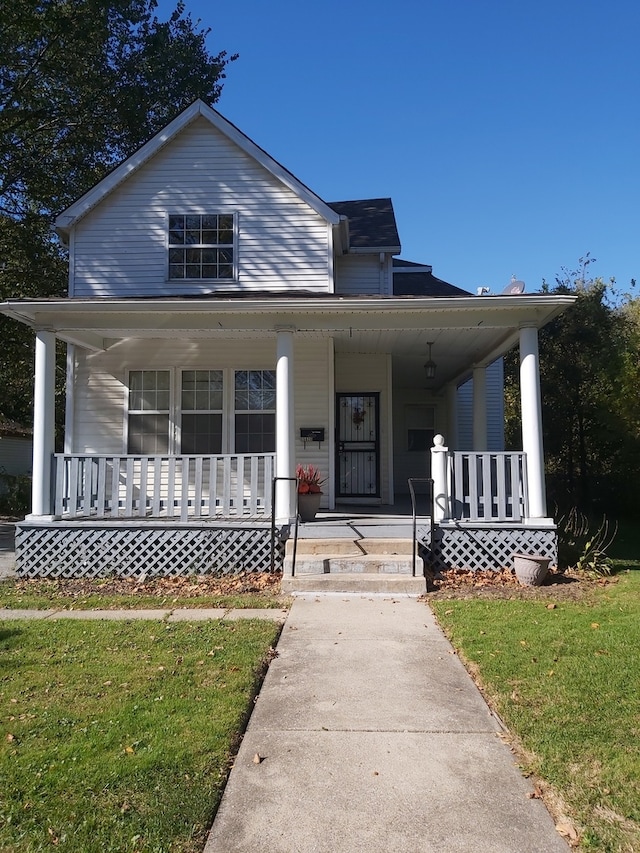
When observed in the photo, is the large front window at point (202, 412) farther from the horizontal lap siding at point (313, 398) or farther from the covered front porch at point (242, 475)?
the covered front porch at point (242, 475)

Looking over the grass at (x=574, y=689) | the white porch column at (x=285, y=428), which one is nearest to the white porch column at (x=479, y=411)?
the white porch column at (x=285, y=428)

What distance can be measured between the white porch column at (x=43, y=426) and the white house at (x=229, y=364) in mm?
30

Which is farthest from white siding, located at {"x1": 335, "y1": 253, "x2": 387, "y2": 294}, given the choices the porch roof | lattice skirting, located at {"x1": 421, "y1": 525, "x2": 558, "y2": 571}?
lattice skirting, located at {"x1": 421, "y1": 525, "x2": 558, "y2": 571}

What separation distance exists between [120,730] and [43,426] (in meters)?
6.20

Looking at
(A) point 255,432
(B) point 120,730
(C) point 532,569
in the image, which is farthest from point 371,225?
(B) point 120,730

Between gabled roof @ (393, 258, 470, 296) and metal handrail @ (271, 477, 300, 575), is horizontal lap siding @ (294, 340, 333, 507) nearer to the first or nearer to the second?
metal handrail @ (271, 477, 300, 575)

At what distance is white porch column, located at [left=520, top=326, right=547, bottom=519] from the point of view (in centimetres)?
850

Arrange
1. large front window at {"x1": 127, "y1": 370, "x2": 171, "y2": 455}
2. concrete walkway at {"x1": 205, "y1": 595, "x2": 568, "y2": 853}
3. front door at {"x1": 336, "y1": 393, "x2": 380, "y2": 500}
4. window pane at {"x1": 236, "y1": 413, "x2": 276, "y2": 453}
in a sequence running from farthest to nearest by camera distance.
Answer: front door at {"x1": 336, "y1": 393, "x2": 380, "y2": 500}
large front window at {"x1": 127, "y1": 370, "x2": 171, "y2": 455}
window pane at {"x1": 236, "y1": 413, "x2": 276, "y2": 453}
concrete walkway at {"x1": 205, "y1": 595, "x2": 568, "y2": 853}

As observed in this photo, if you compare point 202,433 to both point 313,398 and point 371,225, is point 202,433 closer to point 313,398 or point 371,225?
point 313,398

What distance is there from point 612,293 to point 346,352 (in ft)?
51.1

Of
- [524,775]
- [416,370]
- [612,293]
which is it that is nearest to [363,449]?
[416,370]

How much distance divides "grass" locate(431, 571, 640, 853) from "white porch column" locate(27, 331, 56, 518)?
18.7 ft

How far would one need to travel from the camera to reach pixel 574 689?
429cm

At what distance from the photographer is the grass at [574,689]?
2943mm
